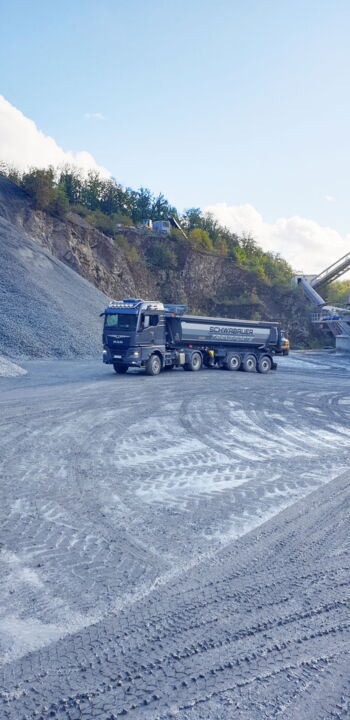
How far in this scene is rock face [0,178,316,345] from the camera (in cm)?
4409

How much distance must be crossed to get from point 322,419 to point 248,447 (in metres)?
3.84

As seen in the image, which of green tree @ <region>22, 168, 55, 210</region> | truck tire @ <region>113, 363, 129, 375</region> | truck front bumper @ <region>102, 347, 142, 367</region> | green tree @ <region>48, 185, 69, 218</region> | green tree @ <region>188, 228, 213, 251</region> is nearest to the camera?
truck front bumper @ <region>102, 347, 142, 367</region>

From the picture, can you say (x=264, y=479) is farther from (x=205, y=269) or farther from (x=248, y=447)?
(x=205, y=269)

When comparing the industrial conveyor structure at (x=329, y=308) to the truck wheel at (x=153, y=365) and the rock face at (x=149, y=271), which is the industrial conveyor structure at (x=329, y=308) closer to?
the rock face at (x=149, y=271)

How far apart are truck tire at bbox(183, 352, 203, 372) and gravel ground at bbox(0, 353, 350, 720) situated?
13279 millimetres

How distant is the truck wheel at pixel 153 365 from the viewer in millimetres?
21875

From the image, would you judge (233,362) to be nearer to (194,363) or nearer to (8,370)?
(194,363)

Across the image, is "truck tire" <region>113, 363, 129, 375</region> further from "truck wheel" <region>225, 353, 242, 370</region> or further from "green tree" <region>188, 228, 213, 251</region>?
"green tree" <region>188, 228, 213, 251</region>

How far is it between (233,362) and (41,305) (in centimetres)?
→ 1237

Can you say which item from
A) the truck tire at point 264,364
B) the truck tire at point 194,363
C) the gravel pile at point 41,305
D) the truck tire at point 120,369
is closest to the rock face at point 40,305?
the gravel pile at point 41,305

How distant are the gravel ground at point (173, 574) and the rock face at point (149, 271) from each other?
36053mm

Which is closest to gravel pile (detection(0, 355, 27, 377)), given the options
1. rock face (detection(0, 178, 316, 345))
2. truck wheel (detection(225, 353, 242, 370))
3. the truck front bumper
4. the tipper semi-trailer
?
the tipper semi-trailer

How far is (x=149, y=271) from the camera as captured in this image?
54.2 meters

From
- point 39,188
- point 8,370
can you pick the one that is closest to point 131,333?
point 8,370
